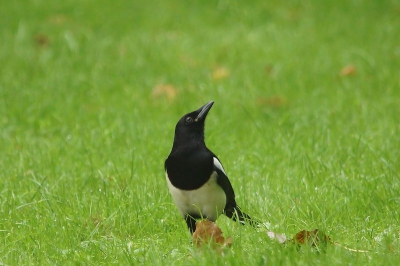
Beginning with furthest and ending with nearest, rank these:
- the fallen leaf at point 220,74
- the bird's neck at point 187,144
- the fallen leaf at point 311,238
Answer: the fallen leaf at point 220,74 → the bird's neck at point 187,144 → the fallen leaf at point 311,238

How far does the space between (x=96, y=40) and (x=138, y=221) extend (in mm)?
5070

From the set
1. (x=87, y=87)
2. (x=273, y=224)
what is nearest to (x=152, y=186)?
(x=273, y=224)

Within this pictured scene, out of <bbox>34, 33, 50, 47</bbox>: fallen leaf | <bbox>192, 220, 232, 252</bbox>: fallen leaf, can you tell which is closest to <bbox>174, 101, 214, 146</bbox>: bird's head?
<bbox>192, 220, 232, 252</bbox>: fallen leaf

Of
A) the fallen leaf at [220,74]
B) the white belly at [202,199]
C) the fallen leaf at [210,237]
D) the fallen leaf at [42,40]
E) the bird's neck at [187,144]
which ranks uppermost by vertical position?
the bird's neck at [187,144]

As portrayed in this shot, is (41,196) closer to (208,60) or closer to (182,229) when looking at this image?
(182,229)

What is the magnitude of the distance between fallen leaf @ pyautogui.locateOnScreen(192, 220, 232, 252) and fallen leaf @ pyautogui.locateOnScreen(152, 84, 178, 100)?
3745mm

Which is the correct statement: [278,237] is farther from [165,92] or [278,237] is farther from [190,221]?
[165,92]

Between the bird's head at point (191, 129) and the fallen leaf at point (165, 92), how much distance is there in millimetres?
2895

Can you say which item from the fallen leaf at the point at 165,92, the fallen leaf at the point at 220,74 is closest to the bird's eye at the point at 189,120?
the fallen leaf at the point at 165,92

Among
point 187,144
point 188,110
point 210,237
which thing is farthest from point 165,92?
point 210,237

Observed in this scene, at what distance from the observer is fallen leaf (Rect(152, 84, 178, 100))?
7238 millimetres

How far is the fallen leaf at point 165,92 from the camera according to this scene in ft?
23.7

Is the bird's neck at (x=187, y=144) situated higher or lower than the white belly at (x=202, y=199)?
higher

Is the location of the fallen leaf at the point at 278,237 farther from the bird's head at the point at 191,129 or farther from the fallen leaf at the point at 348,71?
the fallen leaf at the point at 348,71
